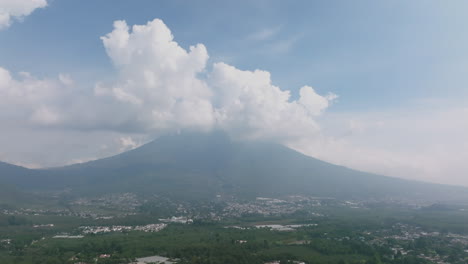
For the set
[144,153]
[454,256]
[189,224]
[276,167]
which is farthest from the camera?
[144,153]

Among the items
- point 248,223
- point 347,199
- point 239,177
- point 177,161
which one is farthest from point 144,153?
point 248,223

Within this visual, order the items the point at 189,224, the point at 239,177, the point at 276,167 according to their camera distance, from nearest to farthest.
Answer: the point at 189,224, the point at 239,177, the point at 276,167

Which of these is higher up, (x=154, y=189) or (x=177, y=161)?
(x=177, y=161)

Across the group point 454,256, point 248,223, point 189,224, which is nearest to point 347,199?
point 248,223

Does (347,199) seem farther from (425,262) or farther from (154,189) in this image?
(425,262)

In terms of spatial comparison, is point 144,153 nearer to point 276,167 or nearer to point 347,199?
point 276,167

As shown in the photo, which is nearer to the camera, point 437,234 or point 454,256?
point 454,256
